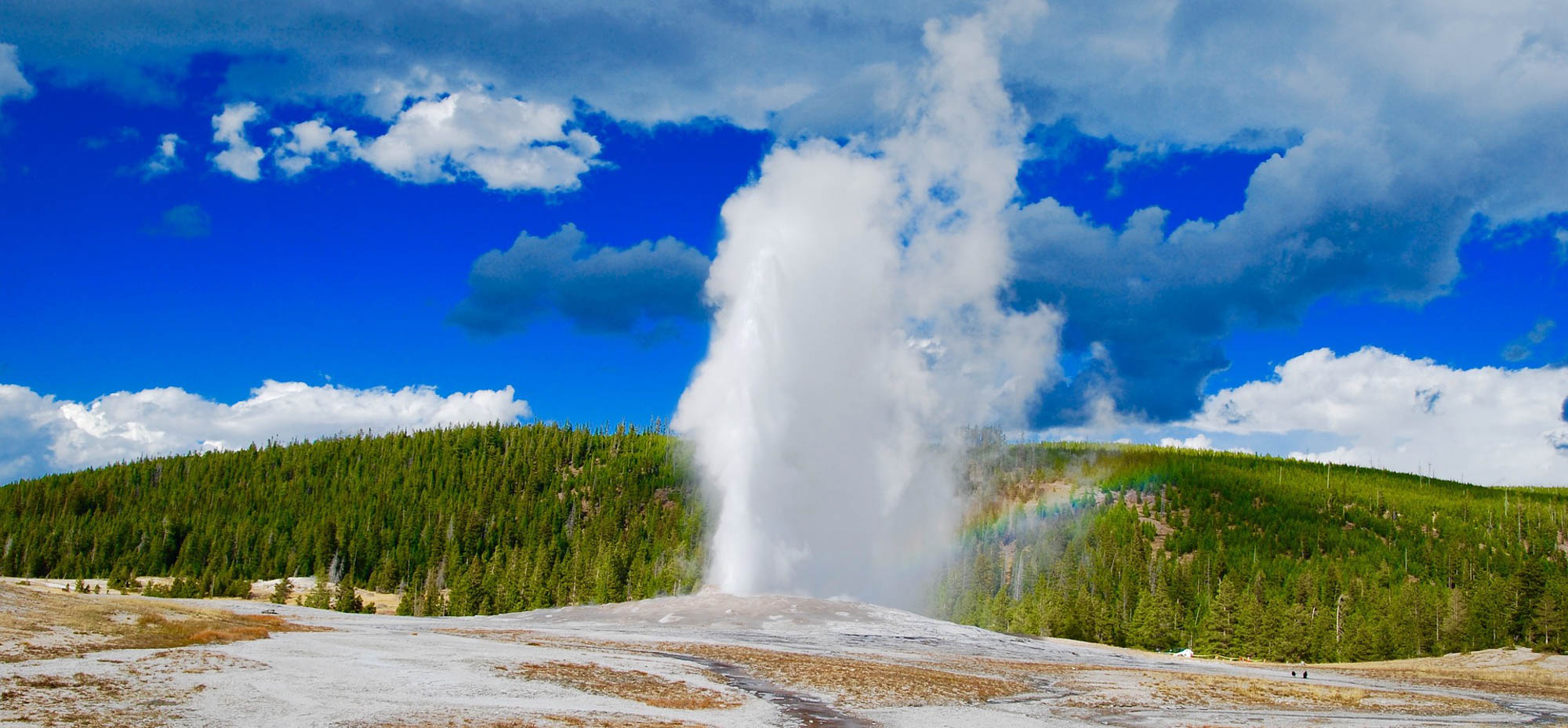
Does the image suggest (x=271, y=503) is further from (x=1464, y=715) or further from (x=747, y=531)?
(x=1464, y=715)

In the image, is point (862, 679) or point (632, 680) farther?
point (862, 679)

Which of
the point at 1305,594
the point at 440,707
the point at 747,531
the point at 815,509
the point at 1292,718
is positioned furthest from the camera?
the point at 1305,594

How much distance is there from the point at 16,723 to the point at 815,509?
80.0 m

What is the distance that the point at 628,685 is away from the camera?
33.6 metres

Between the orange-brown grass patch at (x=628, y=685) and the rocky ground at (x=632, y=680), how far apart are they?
0.56ft

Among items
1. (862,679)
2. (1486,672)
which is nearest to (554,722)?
(862,679)

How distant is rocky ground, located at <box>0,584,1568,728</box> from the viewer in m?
24.6

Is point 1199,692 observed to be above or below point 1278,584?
below

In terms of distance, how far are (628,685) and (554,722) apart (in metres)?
9.37

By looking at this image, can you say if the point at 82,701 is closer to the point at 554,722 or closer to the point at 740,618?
the point at 554,722

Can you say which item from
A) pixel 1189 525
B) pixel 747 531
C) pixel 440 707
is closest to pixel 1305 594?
pixel 1189 525

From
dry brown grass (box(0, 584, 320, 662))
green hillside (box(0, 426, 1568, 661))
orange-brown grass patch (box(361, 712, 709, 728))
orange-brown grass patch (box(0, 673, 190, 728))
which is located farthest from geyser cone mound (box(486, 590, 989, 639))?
green hillside (box(0, 426, 1568, 661))

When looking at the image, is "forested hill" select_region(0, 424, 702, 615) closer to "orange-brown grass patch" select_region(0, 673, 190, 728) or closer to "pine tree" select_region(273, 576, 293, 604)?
"pine tree" select_region(273, 576, 293, 604)

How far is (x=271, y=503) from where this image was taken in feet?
655
